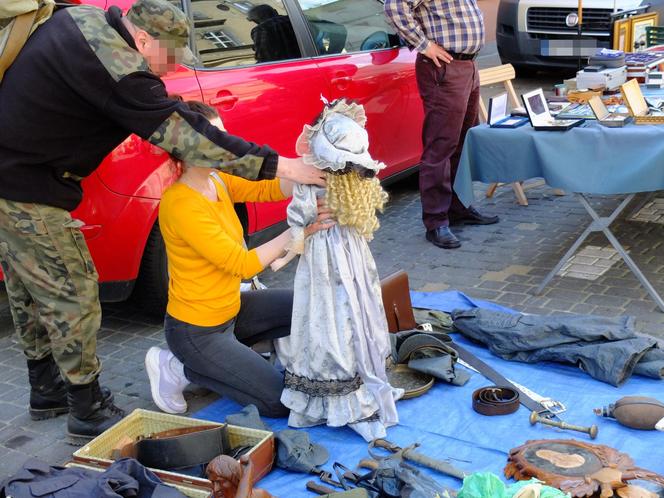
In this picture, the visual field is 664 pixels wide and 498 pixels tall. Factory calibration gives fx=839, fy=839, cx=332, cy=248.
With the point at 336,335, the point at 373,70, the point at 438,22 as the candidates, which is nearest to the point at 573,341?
the point at 336,335

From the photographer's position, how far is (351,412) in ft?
11.0

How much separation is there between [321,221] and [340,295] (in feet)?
0.98

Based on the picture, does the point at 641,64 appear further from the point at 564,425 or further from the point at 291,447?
the point at 291,447

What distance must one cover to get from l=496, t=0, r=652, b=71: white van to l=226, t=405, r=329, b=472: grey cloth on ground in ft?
23.9

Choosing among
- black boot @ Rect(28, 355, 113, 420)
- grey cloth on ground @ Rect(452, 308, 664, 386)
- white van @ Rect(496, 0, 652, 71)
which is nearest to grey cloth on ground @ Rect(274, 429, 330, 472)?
black boot @ Rect(28, 355, 113, 420)

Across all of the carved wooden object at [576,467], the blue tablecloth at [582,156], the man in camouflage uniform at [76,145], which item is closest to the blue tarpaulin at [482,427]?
the carved wooden object at [576,467]

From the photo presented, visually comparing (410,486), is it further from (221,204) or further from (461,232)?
(461,232)

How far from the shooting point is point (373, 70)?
577 centimetres

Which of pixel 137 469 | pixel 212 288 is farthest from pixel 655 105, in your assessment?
pixel 137 469

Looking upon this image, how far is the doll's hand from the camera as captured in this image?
10.7ft

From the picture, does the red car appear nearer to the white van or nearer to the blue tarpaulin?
the blue tarpaulin

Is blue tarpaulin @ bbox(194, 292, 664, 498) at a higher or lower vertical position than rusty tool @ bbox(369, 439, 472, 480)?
lower

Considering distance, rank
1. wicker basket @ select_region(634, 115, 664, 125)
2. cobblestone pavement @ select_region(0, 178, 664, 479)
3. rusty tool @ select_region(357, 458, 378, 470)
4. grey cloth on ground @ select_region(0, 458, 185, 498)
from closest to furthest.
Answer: grey cloth on ground @ select_region(0, 458, 185, 498), rusty tool @ select_region(357, 458, 378, 470), cobblestone pavement @ select_region(0, 178, 664, 479), wicker basket @ select_region(634, 115, 664, 125)

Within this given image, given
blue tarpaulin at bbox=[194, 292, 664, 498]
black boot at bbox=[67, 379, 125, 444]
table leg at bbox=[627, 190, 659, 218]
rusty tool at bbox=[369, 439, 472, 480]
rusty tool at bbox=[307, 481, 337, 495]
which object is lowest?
table leg at bbox=[627, 190, 659, 218]
